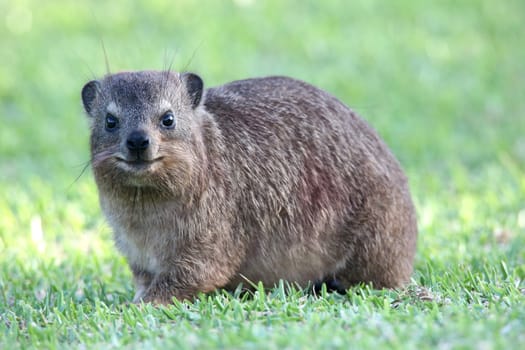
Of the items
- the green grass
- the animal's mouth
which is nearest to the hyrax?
the animal's mouth

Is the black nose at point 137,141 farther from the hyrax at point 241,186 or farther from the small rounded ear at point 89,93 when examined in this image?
the small rounded ear at point 89,93

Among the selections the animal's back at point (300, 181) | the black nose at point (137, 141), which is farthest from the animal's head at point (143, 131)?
A: the animal's back at point (300, 181)

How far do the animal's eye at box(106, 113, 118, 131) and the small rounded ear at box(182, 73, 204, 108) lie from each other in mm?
625

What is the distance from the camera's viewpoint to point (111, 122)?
20.1ft

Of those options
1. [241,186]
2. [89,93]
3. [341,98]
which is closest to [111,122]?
[89,93]

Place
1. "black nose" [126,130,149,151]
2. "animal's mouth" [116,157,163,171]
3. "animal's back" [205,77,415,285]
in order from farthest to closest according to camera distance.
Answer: "animal's back" [205,77,415,285]
"animal's mouth" [116,157,163,171]
"black nose" [126,130,149,151]

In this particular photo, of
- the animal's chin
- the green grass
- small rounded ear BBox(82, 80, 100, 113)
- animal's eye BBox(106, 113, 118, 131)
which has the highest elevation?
small rounded ear BBox(82, 80, 100, 113)

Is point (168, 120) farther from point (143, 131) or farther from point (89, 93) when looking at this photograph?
point (89, 93)

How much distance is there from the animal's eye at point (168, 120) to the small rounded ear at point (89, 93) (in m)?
0.63

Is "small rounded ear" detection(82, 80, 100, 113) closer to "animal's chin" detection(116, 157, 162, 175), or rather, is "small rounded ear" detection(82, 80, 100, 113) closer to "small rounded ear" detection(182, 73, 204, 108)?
"small rounded ear" detection(182, 73, 204, 108)

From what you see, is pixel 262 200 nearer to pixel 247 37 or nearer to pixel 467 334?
pixel 467 334

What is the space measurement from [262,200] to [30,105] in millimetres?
7211

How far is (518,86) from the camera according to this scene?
551 inches

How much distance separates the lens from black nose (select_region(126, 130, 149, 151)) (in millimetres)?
5762
